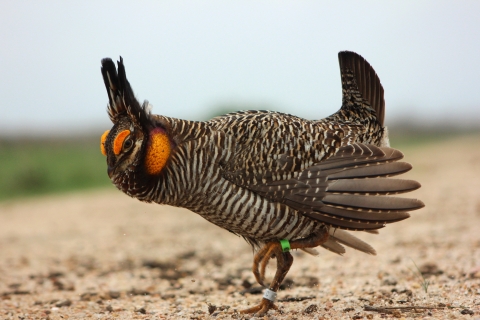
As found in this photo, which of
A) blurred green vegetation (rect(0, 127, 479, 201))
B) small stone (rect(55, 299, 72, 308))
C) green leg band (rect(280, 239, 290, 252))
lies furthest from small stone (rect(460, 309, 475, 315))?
blurred green vegetation (rect(0, 127, 479, 201))

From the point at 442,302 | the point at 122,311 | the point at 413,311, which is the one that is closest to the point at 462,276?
the point at 442,302

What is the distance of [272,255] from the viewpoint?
4281 millimetres

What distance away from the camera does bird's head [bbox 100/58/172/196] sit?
3.91 metres

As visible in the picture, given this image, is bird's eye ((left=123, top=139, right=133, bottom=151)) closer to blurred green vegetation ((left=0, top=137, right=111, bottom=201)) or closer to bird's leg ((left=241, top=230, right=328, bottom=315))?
bird's leg ((left=241, top=230, right=328, bottom=315))

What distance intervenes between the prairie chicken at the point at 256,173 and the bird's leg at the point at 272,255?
10 millimetres

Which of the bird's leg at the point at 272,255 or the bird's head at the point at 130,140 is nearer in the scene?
the bird's head at the point at 130,140

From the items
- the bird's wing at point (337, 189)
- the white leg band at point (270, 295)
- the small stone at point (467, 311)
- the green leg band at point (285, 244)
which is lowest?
the white leg band at point (270, 295)

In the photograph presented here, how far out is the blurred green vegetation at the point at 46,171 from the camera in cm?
1881

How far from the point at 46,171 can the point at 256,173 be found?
18.3 metres

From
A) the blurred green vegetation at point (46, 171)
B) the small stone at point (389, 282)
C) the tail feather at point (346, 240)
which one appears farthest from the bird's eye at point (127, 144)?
the blurred green vegetation at point (46, 171)

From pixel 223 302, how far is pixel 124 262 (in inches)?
105

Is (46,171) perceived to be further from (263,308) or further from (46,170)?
(263,308)

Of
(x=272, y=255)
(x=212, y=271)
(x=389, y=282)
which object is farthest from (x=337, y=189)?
(x=212, y=271)

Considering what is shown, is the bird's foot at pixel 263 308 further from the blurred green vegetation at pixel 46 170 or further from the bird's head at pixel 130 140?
the blurred green vegetation at pixel 46 170
